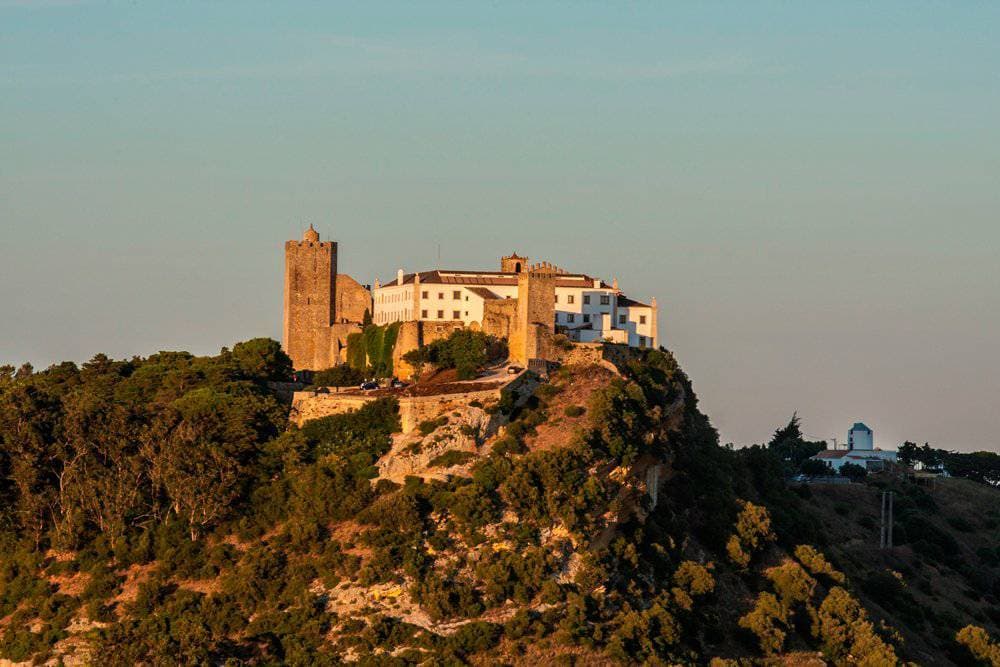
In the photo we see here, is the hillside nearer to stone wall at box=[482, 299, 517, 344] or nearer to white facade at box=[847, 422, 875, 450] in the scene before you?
stone wall at box=[482, 299, 517, 344]

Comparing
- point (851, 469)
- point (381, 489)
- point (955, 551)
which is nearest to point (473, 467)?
point (381, 489)

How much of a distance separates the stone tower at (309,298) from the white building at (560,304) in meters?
7.71

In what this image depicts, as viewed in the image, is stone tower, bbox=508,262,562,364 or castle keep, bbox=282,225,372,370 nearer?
stone tower, bbox=508,262,562,364

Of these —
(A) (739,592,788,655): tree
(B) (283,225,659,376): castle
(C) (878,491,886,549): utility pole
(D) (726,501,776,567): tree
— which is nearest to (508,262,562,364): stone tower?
(B) (283,225,659,376): castle

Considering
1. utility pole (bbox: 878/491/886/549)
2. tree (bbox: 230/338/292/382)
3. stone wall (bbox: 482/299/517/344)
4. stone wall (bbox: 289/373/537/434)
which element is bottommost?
utility pole (bbox: 878/491/886/549)

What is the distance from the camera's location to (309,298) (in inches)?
4092

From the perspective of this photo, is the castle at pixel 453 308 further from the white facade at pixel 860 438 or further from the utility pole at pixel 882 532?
the white facade at pixel 860 438

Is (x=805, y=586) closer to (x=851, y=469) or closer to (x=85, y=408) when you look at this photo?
(x=85, y=408)

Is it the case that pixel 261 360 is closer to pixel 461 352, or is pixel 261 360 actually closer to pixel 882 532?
pixel 461 352

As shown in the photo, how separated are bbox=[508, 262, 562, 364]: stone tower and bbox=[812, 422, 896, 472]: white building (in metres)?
48.0

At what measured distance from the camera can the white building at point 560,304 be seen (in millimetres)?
93375

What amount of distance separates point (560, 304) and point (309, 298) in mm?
17657

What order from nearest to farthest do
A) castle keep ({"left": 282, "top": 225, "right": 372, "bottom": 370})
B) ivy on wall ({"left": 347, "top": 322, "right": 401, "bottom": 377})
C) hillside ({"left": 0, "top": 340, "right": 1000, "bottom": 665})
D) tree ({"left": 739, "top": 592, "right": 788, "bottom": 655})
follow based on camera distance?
hillside ({"left": 0, "top": 340, "right": 1000, "bottom": 665}) < tree ({"left": 739, "top": 592, "right": 788, "bottom": 655}) < ivy on wall ({"left": 347, "top": 322, "right": 401, "bottom": 377}) < castle keep ({"left": 282, "top": 225, "right": 372, "bottom": 370})

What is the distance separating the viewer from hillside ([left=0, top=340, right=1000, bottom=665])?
71.4 metres
